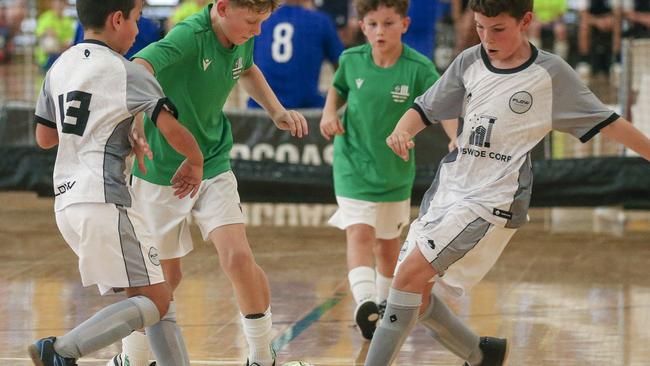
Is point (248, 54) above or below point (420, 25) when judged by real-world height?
above

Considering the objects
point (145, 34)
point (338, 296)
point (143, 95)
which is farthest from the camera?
point (145, 34)

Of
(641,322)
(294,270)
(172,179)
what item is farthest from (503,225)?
(294,270)

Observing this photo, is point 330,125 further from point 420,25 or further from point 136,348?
point 420,25

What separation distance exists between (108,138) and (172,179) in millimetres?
399

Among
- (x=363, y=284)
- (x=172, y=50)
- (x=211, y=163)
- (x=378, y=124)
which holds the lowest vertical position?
(x=363, y=284)

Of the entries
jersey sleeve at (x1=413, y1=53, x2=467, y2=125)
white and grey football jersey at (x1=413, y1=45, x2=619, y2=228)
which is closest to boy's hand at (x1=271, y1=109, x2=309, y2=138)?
jersey sleeve at (x1=413, y1=53, x2=467, y2=125)

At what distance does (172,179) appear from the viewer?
166 inches

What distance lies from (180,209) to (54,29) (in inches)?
489

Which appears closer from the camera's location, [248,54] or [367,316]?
[248,54]

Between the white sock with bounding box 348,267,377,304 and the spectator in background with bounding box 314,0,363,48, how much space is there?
1091cm

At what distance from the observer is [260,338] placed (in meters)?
4.55

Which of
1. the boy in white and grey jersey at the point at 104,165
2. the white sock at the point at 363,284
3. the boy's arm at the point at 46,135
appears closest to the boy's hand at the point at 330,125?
the white sock at the point at 363,284

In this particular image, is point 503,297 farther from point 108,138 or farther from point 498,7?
point 108,138

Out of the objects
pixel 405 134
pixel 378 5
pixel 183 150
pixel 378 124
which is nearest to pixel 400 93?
pixel 378 124
